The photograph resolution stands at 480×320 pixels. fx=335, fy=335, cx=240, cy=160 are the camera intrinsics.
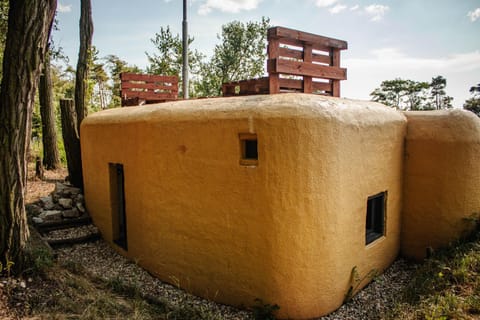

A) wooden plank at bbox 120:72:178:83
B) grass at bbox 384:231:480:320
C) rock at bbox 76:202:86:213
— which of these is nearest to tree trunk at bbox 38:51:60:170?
rock at bbox 76:202:86:213

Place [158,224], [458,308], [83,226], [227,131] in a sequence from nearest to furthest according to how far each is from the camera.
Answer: [458,308] < [227,131] < [158,224] < [83,226]

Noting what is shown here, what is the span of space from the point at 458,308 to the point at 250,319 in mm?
2784

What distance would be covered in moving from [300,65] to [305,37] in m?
0.47

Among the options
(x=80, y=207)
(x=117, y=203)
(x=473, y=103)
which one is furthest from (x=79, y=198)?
(x=473, y=103)

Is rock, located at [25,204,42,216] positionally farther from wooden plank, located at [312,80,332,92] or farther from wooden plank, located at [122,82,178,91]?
wooden plank, located at [312,80,332,92]

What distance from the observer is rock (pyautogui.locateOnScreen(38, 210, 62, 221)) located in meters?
8.58

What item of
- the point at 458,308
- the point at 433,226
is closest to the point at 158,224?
the point at 458,308

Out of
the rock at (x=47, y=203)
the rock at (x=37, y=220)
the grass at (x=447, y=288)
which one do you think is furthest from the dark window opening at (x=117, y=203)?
the grass at (x=447, y=288)

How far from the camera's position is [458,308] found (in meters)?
4.38

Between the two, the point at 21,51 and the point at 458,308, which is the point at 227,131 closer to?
the point at 21,51

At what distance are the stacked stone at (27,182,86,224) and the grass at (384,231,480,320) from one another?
311 inches

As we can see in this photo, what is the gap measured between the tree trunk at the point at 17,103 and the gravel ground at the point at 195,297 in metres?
1.94

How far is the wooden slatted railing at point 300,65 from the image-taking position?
17.2 feet

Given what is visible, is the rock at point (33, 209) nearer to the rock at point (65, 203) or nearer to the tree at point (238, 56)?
the rock at point (65, 203)
